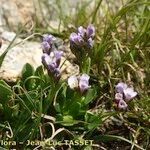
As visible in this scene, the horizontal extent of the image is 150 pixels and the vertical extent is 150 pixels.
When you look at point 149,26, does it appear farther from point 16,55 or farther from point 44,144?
point 44,144

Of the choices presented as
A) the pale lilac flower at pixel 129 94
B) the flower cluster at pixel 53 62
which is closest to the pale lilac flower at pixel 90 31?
the flower cluster at pixel 53 62

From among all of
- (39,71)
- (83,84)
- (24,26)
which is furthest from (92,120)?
(24,26)

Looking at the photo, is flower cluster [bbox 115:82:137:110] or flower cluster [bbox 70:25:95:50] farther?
flower cluster [bbox 70:25:95:50]

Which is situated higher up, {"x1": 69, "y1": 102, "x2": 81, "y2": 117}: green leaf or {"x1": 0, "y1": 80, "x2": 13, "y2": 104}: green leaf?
{"x1": 0, "y1": 80, "x2": 13, "y2": 104}: green leaf

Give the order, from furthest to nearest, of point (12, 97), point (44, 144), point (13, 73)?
point (13, 73) → point (12, 97) → point (44, 144)

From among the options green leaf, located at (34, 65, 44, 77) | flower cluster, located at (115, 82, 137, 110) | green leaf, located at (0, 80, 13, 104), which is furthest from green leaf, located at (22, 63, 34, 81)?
flower cluster, located at (115, 82, 137, 110)

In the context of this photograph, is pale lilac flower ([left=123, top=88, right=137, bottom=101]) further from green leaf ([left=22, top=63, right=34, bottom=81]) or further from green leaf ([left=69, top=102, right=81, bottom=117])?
green leaf ([left=22, top=63, right=34, bottom=81])

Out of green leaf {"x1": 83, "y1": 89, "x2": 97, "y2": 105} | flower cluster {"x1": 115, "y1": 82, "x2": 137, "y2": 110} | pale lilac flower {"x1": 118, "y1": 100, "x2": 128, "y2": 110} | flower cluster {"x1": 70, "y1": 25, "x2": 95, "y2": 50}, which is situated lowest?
pale lilac flower {"x1": 118, "y1": 100, "x2": 128, "y2": 110}

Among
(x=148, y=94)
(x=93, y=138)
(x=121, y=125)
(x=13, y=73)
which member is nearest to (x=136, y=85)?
(x=148, y=94)
